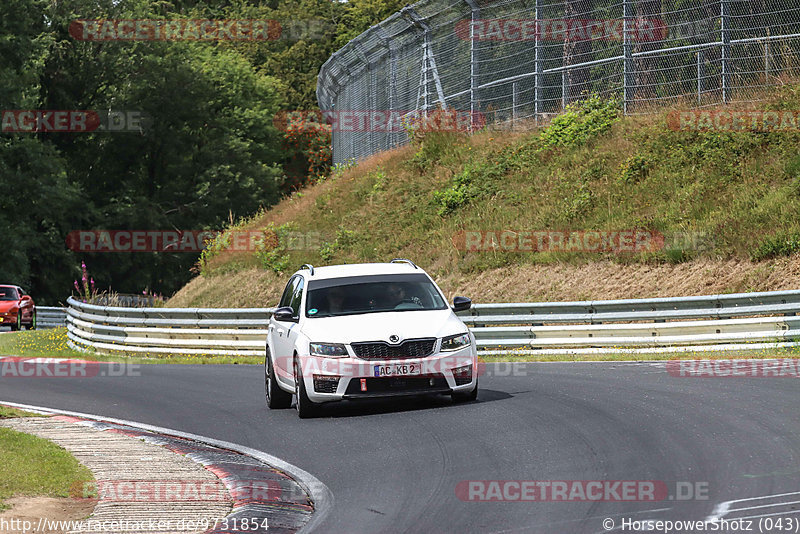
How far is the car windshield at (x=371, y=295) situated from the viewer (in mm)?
14148

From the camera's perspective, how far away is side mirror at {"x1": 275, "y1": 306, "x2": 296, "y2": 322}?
46.3 ft

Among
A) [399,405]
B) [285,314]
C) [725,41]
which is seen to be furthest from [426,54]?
[399,405]

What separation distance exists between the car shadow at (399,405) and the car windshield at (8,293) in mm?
29158

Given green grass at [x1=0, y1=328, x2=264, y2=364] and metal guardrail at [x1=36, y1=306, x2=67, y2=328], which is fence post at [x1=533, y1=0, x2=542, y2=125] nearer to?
green grass at [x1=0, y1=328, x2=264, y2=364]

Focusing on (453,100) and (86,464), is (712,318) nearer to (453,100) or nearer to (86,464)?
(86,464)

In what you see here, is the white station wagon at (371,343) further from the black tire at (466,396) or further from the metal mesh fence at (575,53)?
the metal mesh fence at (575,53)

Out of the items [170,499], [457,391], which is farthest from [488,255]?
[170,499]

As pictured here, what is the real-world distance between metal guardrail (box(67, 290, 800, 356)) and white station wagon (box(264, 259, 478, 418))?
650 centimetres

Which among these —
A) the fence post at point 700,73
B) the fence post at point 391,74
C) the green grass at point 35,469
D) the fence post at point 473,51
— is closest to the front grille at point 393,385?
the green grass at point 35,469

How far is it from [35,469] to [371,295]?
5374mm

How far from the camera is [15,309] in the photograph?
40.5 m

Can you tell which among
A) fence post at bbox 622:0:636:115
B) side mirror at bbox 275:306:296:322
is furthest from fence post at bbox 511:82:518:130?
side mirror at bbox 275:306:296:322

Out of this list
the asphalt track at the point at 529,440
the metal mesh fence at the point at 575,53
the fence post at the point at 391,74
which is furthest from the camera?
the fence post at the point at 391,74

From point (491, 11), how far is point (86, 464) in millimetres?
22069
